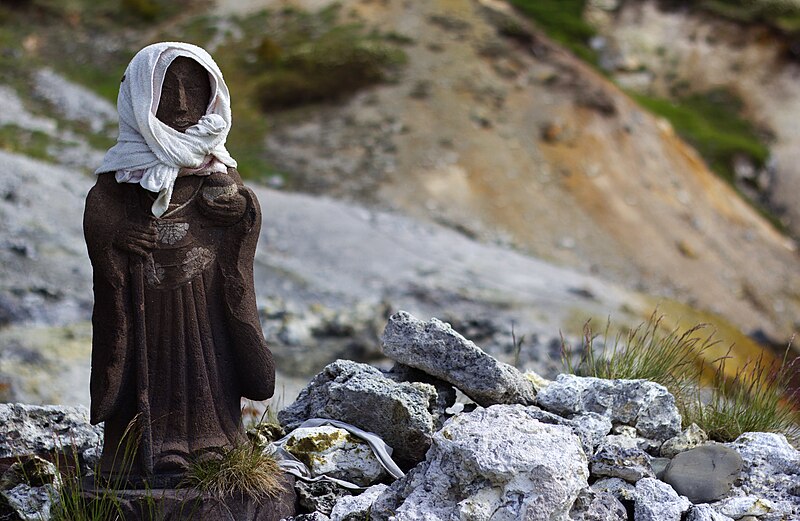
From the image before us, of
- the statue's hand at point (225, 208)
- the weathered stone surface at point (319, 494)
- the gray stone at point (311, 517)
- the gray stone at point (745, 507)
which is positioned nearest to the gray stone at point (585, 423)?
the gray stone at point (745, 507)

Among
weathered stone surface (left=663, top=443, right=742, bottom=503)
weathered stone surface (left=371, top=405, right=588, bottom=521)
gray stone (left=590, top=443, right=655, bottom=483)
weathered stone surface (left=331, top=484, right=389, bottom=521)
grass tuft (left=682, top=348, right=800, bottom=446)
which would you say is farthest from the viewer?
grass tuft (left=682, top=348, right=800, bottom=446)

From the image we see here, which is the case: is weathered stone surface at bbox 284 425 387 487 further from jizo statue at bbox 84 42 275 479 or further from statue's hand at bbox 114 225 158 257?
statue's hand at bbox 114 225 158 257

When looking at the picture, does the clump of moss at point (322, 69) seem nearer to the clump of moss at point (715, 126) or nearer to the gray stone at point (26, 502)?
the clump of moss at point (715, 126)

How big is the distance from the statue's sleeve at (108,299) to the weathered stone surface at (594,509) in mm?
2787

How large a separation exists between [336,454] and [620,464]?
1.81 m

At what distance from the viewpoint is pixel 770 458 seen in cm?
662

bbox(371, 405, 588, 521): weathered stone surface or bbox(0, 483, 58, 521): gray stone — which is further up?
bbox(371, 405, 588, 521): weathered stone surface

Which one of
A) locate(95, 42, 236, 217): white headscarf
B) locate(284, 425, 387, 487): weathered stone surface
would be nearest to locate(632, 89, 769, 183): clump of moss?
locate(284, 425, 387, 487): weathered stone surface

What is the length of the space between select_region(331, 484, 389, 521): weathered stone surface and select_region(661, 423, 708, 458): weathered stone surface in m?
2.04

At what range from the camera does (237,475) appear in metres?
5.80

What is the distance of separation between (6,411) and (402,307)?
40.5 feet

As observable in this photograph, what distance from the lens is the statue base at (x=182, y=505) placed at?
5.61m

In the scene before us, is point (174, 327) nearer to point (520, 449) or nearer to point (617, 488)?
point (520, 449)

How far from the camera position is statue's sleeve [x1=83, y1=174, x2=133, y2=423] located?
19.1 feet
